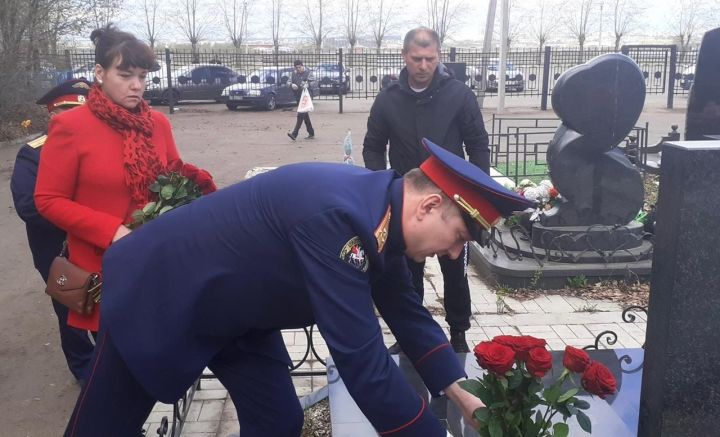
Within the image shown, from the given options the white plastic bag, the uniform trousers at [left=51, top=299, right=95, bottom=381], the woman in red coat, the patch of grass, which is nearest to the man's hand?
the woman in red coat

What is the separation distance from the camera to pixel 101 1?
17625 millimetres

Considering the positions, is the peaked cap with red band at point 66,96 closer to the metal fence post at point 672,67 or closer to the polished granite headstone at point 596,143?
the polished granite headstone at point 596,143

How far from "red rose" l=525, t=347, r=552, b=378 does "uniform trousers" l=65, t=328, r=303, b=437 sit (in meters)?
0.84

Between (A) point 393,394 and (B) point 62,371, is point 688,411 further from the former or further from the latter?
(B) point 62,371

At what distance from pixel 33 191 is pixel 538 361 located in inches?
98.9

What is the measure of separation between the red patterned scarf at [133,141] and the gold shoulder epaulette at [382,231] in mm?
1408

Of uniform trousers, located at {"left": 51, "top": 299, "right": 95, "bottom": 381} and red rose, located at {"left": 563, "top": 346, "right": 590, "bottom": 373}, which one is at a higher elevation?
red rose, located at {"left": 563, "top": 346, "right": 590, "bottom": 373}

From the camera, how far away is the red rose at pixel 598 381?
189 cm

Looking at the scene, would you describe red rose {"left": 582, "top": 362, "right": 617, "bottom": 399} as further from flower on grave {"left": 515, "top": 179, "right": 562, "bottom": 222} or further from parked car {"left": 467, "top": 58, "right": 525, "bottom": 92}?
parked car {"left": 467, "top": 58, "right": 525, "bottom": 92}

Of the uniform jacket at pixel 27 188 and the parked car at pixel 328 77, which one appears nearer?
the uniform jacket at pixel 27 188

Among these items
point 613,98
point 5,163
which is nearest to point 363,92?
point 5,163

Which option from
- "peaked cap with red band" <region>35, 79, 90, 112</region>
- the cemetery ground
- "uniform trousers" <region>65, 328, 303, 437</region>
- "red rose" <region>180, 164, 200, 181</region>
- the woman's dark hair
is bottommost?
the cemetery ground

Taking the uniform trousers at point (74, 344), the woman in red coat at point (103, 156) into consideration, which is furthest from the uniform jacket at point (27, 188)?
the woman in red coat at point (103, 156)

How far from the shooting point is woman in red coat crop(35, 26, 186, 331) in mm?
2764
